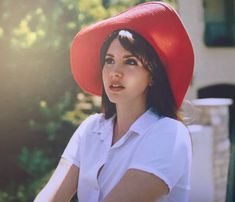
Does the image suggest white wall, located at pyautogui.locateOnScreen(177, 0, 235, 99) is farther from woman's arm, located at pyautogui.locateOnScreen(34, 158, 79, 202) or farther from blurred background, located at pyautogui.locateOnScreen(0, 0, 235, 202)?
woman's arm, located at pyautogui.locateOnScreen(34, 158, 79, 202)

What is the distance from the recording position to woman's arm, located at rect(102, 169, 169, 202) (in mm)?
1546

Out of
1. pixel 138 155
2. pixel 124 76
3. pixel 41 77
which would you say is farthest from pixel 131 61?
pixel 41 77

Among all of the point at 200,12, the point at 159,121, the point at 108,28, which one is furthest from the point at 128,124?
the point at 200,12

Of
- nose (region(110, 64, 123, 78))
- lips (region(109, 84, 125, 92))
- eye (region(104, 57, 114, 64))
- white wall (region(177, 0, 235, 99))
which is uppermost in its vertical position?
eye (region(104, 57, 114, 64))

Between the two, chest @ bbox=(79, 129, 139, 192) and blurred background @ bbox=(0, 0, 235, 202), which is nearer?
chest @ bbox=(79, 129, 139, 192)

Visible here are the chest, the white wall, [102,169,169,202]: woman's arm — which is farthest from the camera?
the white wall

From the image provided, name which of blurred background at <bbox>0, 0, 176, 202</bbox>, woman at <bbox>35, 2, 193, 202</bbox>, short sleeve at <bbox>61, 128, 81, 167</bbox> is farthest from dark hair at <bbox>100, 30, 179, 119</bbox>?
blurred background at <bbox>0, 0, 176, 202</bbox>

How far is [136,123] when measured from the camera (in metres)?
1.69

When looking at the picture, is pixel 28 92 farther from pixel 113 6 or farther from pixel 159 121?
pixel 159 121

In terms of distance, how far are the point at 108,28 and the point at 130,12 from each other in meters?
0.08

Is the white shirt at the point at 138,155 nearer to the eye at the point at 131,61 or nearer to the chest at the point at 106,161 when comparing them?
the chest at the point at 106,161

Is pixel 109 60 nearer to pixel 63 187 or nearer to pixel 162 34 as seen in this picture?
pixel 162 34

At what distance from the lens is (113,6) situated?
465cm

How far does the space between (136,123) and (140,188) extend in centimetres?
21
